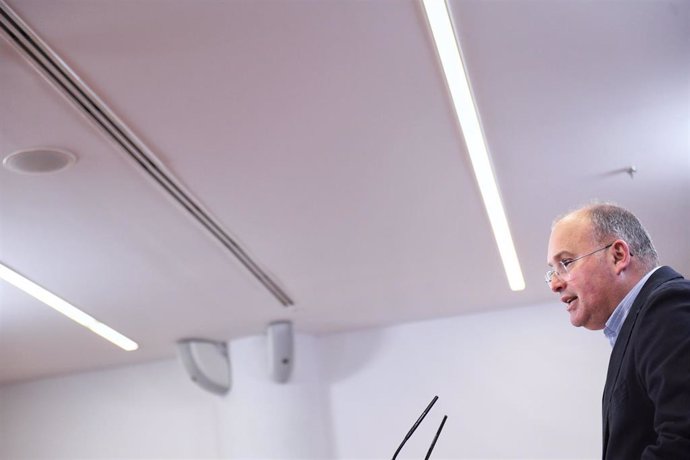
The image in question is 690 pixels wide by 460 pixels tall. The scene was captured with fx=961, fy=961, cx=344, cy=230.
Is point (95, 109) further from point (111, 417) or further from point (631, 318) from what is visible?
point (111, 417)

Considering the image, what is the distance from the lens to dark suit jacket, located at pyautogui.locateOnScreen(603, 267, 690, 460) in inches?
75.5

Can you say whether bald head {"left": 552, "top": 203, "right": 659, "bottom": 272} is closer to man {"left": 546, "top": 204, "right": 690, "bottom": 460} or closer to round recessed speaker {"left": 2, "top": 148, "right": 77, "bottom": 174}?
man {"left": 546, "top": 204, "right": 690, "bottom": 460}

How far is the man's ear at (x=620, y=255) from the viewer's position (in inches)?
95.0

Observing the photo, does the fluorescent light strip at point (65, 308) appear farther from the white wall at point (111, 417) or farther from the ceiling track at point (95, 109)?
the ceiling track at point (95, 109)

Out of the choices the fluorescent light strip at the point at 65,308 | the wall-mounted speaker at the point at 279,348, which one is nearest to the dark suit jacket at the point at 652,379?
the fluorescent light strip at the point at 65,308

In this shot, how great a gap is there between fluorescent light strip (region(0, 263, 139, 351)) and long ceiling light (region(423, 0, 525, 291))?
9.70 ft

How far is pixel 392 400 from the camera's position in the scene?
8070 mm

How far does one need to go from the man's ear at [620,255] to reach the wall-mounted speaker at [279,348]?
549cm

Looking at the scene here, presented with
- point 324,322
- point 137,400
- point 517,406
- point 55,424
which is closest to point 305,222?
point 324,322

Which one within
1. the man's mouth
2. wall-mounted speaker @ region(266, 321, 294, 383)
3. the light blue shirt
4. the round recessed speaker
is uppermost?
the round recessed speaker

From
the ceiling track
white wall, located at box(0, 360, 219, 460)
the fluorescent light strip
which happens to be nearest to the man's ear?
the ceiling track

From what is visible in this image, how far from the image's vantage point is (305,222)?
18.8ft

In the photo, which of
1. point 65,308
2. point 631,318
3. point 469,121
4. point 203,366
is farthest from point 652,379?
point 203,366

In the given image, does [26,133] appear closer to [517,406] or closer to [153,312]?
[153,312]
